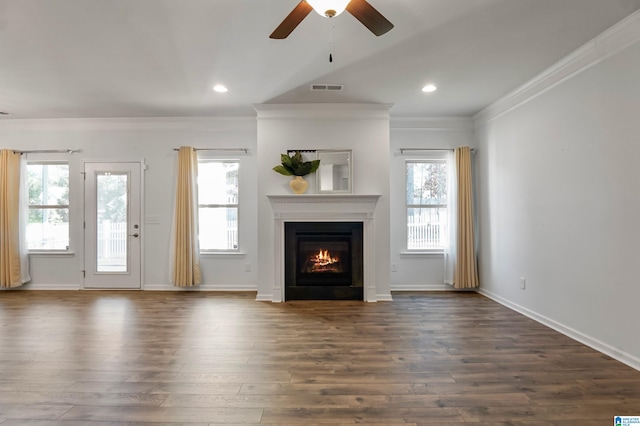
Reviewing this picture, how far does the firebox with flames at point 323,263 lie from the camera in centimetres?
443

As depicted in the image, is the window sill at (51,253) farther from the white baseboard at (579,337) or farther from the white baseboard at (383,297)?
the white baseboard at (579,337)

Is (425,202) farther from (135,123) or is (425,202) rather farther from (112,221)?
(112,221)

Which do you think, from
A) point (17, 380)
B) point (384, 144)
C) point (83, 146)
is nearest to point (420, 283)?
point (384, 144)

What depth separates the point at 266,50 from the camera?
9.46ft

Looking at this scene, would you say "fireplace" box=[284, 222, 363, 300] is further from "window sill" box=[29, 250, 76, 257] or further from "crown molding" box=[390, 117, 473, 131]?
"window sill" box=[29, 250, 76, 257]

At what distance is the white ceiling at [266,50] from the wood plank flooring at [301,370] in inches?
107

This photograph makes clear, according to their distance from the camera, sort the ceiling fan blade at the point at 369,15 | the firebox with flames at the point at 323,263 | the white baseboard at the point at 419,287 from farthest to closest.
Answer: the white baseboard at the point at 419,287 → the firebox with flames at the point at 323,263 → the ceiling fan blade at the point at 369,15

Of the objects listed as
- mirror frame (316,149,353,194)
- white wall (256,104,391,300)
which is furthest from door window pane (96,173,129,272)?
mirror frame (316,149,353,194)

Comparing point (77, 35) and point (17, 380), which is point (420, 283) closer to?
point (17, 380)

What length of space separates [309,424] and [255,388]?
1.75ft

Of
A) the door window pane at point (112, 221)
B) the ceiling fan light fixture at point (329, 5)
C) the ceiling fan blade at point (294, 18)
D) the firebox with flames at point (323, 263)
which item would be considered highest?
the ceiling fan blade at point (294, 18)

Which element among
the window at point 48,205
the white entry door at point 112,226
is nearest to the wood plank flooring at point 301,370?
the white entry door at point 112,226

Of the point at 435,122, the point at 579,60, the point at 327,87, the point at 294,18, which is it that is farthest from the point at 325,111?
the point at 579,60

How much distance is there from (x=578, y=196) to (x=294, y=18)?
9.97 feet
